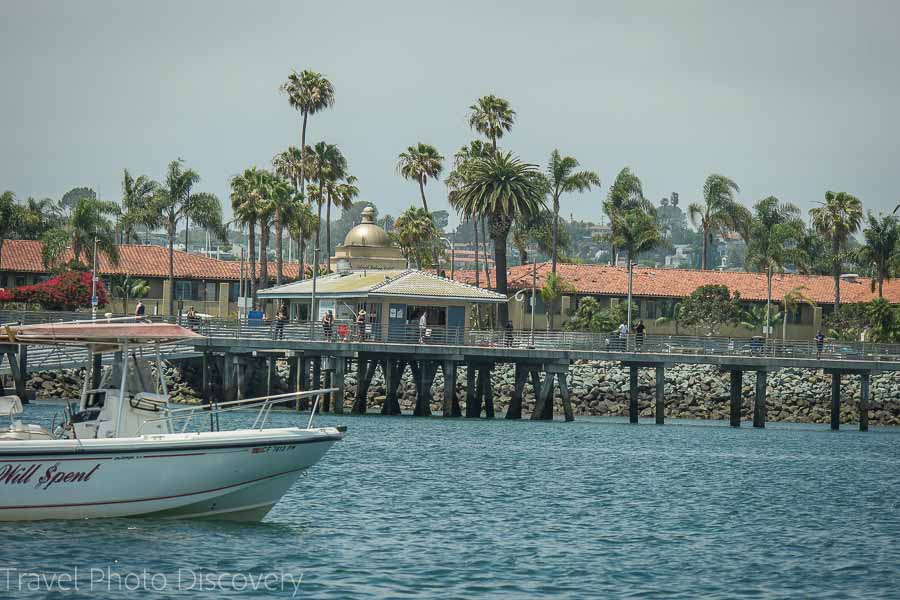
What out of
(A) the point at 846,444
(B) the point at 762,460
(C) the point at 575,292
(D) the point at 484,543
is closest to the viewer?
(D) the point at 484,543

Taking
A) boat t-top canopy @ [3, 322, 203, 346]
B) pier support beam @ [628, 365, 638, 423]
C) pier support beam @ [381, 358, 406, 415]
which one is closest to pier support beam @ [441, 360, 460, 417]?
pier support beam @ [381, 358, 406, 415]

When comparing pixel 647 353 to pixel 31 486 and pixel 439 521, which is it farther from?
pixel 31 486

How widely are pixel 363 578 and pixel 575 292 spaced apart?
73046 millimetres

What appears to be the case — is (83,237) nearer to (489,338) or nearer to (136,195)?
(136,195)

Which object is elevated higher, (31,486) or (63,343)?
(63,343)

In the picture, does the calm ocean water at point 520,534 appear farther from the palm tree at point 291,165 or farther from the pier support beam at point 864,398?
the palm tree at point 291,165

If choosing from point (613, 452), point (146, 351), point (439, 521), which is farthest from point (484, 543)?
point (613, 452)

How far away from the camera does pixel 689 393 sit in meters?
77.7

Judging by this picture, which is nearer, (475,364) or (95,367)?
(95,367)

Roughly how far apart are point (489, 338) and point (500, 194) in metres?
20.2

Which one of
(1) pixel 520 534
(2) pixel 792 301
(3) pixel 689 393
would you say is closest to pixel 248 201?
(3) pixel 689 393

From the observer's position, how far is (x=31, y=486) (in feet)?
74.8

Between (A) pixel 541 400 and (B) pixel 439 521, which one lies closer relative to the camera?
(B) pixel 439 521

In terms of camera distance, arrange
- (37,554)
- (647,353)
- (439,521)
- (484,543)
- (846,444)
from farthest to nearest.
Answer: (647,353) → (846,444) → (439,521) → (484,543) → (37,554)
